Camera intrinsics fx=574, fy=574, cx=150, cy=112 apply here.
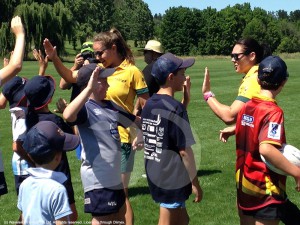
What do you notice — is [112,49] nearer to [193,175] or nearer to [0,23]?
[193,175]

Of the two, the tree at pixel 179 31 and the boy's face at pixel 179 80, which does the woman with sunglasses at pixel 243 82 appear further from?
the tree at pixel 179 31

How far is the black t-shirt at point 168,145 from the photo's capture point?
4.99 metres

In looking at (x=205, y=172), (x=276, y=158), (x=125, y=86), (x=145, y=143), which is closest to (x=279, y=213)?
(x=276, y=158)

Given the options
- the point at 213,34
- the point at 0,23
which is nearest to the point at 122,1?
the point at 213,34

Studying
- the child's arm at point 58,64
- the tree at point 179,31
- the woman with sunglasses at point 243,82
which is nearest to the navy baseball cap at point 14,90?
the child's arm at point 58,64

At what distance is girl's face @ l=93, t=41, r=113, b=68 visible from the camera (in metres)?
6.25

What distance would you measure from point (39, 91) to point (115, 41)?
50.8 inches

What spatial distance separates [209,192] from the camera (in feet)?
27.9

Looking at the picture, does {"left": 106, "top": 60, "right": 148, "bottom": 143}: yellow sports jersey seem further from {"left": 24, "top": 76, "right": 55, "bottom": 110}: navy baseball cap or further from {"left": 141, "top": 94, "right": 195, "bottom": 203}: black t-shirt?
{"left": 141, "top": 94, "right": 195, "bottom": 203}: black t-shirt

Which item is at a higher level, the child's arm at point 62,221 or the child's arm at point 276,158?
the child's arm at point 276,158

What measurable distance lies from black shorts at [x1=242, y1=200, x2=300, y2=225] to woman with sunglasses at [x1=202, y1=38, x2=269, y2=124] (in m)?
1.01

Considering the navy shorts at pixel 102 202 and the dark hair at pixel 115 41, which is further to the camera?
the dark hair at pixel 115 41

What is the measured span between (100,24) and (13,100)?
122488mm

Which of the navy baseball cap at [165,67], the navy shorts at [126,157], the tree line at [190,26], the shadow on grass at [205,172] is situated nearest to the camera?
the navy baseball cap at [165,67]
